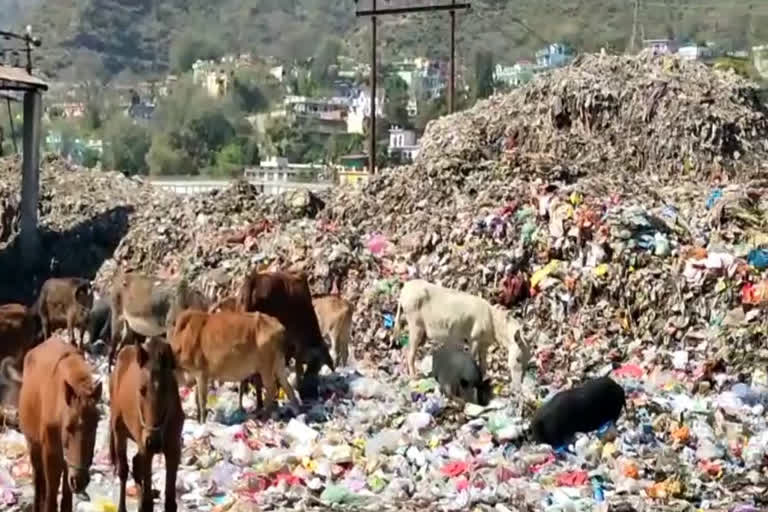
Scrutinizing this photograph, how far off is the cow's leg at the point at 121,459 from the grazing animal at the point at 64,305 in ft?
18.7

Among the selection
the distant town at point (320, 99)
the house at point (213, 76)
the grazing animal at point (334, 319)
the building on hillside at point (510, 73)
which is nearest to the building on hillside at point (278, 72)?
the distant town at point (320, 99)

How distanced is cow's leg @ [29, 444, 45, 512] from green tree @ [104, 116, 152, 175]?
56834 millimetres

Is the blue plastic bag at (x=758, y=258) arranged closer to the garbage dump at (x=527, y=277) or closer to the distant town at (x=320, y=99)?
the garbage dump at (x=527, y=277)

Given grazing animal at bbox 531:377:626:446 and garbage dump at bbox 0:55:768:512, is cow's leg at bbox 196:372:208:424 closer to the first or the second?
garbage dump at bbox 0:55:768:512

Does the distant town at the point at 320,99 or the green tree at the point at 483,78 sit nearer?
the distant town at the point at 320,99

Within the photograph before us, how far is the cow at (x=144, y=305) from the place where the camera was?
12773 mm

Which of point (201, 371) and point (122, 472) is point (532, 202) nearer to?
point (201, 371)

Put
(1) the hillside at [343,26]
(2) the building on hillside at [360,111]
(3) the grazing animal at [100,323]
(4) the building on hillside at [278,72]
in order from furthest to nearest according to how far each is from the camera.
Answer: (4) the building on hillside at [278,72], (1) the hillside at [343,26], (2) the building on hillside at [360,111], (3) the grazing animal at [100,323]

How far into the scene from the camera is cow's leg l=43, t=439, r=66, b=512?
709 centimetres

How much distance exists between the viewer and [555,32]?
97250 mm

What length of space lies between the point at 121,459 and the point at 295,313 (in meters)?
3.74

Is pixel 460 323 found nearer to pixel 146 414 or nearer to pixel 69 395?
pixel 146 414

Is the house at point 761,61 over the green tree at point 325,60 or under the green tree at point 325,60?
under

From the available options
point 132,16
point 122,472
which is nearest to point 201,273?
point 122,472
